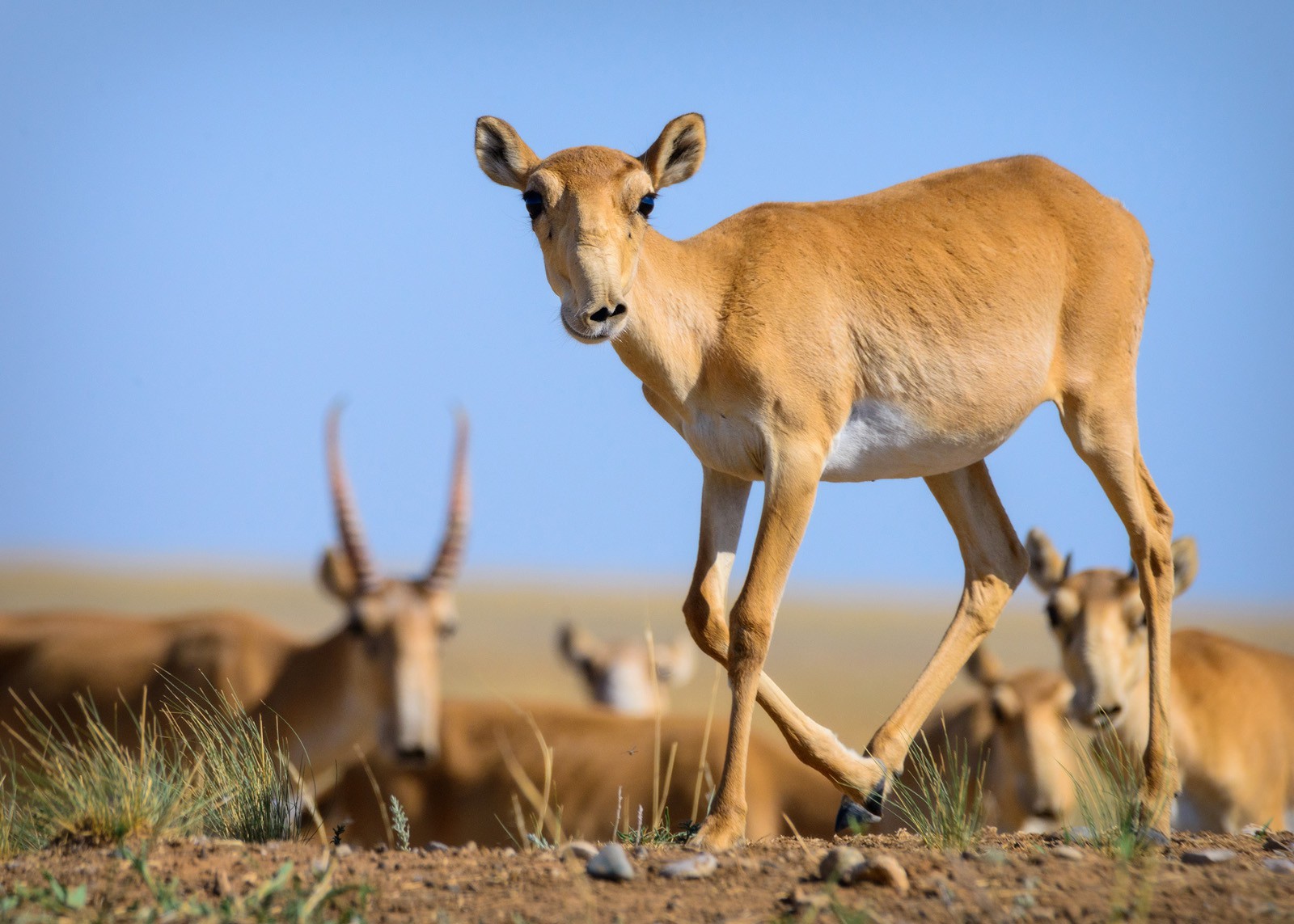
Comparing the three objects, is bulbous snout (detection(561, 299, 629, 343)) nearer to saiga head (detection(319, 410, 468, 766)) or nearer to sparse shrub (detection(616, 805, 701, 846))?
sparse shrub (detection(616, 805, 701, 846))

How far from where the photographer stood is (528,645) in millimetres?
69500

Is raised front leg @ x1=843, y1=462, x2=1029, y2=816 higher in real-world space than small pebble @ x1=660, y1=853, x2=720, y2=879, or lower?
higher

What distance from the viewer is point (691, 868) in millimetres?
A: 5328

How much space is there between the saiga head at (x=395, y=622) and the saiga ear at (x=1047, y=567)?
5.15 meters

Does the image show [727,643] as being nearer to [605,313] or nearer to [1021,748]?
[605,313]

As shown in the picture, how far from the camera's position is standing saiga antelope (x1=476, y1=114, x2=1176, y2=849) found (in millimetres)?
6992

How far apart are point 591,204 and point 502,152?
101 cm

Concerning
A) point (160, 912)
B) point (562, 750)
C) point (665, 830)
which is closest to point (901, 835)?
point (665, 830)

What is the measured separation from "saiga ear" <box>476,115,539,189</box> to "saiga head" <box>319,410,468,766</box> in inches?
195

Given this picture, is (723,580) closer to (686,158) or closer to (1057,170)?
(686,158)

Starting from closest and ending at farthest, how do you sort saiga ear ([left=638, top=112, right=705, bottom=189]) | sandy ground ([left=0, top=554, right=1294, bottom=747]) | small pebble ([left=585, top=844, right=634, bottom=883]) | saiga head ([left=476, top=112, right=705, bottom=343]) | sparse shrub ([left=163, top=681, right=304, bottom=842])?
small pebble ([left=585, top=844, right=634, bottom=883]), sparse shrub ([left=163, top=681, right=304, bottom=842]), saiga head ([left=476, top=112, right=705, bottom=343]), saiga ear ([left=638, top=112, right=705, bottom=189]), sandy ground ([left=0, top=554, right=1294, bottom=747])

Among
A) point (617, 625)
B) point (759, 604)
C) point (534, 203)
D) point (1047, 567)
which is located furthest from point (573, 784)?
point (617, 625)

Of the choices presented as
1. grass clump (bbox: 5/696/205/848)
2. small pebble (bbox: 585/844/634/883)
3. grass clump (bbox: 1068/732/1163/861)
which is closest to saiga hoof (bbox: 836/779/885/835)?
grass clump (bbox: 1068/732/1163/861)

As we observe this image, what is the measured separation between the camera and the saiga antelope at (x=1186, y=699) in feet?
38.8
